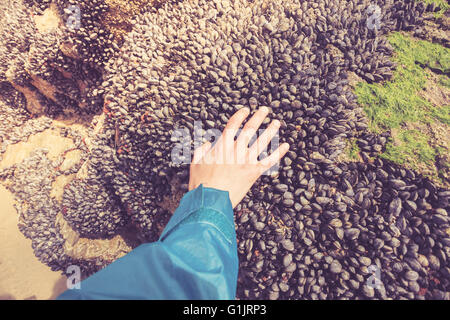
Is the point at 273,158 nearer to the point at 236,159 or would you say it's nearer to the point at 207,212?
the point at 236,159

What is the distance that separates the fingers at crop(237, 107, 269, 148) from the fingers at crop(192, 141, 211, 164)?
0.33 metres

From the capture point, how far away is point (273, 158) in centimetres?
211

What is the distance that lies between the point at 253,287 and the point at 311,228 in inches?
33.8

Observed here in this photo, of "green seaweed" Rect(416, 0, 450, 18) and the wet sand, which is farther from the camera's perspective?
the wet sand

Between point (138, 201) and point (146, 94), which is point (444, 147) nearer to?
point (146, 94)

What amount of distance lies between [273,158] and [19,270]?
194 inches

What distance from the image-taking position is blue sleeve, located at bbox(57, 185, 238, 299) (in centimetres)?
100

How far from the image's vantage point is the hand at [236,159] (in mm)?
1955

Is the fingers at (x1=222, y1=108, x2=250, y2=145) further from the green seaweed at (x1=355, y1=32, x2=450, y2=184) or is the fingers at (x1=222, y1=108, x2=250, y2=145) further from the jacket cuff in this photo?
the green seaweed at (x1=355, y1=32, x2=450, y2=184)

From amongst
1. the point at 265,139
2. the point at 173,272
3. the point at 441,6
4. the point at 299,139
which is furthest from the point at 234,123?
the point at 441,6

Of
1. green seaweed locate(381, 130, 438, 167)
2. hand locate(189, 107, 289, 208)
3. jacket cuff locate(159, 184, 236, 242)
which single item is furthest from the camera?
green seaweed locate(381, 130, 438, 167)

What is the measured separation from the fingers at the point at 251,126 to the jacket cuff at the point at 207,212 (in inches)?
24.7

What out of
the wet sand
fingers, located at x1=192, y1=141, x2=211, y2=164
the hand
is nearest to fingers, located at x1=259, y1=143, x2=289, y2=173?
the hand
